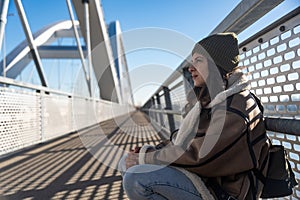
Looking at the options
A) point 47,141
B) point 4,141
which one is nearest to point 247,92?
point 4,141

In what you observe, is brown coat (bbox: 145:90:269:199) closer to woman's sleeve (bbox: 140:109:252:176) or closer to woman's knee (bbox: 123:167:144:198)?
woman's sleeve (bbox: 140:109:252:176)

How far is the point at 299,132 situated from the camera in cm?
85

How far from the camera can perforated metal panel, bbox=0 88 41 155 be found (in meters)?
2.63

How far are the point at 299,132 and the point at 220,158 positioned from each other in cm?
28

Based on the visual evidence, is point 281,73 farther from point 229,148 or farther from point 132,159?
point 132,159

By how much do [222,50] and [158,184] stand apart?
57 cm

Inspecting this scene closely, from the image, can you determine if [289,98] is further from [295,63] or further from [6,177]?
[6,177]

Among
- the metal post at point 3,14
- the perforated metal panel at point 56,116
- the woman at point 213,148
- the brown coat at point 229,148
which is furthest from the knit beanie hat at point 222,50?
the perforated metal panel at point 56,116

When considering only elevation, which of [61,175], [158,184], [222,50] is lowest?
[61,175]

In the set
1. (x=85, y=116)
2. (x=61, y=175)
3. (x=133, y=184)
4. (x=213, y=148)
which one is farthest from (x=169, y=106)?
(x=85, y=116)

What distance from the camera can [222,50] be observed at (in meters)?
1.02

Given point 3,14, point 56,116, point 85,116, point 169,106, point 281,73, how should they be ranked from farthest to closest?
point 85,116 → point 56,116 → point 169,106 → point 3,14 → point 281,73

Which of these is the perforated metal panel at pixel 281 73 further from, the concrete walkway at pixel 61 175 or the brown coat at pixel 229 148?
the concrete walkway at pixel 61 175

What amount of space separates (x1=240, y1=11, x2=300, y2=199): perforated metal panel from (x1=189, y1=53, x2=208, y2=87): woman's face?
1.00 ft
